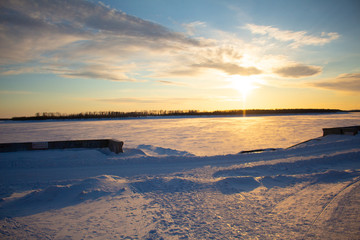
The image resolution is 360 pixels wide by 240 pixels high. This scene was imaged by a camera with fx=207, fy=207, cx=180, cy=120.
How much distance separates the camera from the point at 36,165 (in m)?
7.79

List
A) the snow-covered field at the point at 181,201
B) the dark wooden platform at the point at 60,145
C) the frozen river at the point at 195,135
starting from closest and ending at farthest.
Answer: the snow-covered field at the point at 181,201, the dark wooden platform at the point at 60,145, the frozen river at the point at 195,135

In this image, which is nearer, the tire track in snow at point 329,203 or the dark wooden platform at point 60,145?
the tire track in snow at point 329,203

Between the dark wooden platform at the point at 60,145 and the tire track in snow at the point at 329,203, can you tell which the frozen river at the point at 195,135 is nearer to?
the dark wooden platform at the point at 60,145

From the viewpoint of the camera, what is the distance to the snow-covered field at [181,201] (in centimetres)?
346

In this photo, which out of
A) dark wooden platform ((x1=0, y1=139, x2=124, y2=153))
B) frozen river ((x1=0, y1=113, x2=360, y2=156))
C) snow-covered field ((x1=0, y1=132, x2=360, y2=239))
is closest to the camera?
snow-covered field ((x1=0, y1=132, x2=360, y2=239))

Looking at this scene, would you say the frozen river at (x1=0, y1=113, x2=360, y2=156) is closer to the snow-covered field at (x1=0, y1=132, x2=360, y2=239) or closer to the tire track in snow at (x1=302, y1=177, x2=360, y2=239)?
the snow-covered field at (x1=0, y1=132, x2=360, y2=239)

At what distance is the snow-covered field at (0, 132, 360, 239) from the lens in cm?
346

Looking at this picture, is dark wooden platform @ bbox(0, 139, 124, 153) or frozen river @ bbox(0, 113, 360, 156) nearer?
dark wooden platform @ bbox(0, 139, 124, 153)

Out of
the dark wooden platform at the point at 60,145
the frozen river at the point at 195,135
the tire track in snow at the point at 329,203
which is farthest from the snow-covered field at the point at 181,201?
the frozen river at the point at 195,135

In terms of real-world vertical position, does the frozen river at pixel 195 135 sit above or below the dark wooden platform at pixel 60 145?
below

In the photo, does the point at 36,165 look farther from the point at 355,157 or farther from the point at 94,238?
the point at 355,157

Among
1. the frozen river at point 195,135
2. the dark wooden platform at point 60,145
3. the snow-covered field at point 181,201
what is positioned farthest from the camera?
the frozen river at point 195,135

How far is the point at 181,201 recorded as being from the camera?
457 cm

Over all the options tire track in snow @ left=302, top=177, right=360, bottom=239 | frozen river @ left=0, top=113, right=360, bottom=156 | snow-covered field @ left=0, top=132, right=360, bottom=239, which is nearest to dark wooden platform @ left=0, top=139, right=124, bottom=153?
snow-covered field @ left=0, top=132, right=360, bottom=239
